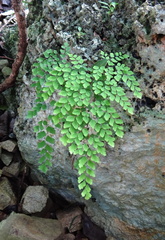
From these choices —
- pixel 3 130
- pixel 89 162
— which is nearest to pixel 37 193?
pixel 3 130

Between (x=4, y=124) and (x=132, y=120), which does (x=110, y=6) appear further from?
(x=4, y=124)

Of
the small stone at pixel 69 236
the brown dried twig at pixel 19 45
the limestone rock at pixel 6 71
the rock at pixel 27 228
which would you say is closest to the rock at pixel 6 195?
the rock at pixel 27 228

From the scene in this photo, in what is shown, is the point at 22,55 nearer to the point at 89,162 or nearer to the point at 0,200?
the point at 89,162

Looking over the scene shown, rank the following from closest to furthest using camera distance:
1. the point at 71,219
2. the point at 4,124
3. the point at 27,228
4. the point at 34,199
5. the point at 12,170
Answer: the point at 27,228 < the point at 34,199 < the point at 71,219 < the point at 12,170 < the point at 4,124

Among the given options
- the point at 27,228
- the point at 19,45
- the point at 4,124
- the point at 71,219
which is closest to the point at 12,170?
the point at 4,124

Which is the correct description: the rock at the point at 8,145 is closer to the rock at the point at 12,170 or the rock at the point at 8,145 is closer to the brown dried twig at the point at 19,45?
the rock at the point at 12,170

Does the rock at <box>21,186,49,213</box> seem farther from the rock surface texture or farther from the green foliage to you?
the green foliage

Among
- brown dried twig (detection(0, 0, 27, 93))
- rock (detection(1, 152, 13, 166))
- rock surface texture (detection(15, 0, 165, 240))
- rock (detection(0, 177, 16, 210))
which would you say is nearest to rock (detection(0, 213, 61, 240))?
rock (detection(0, 177, 16, 210))
